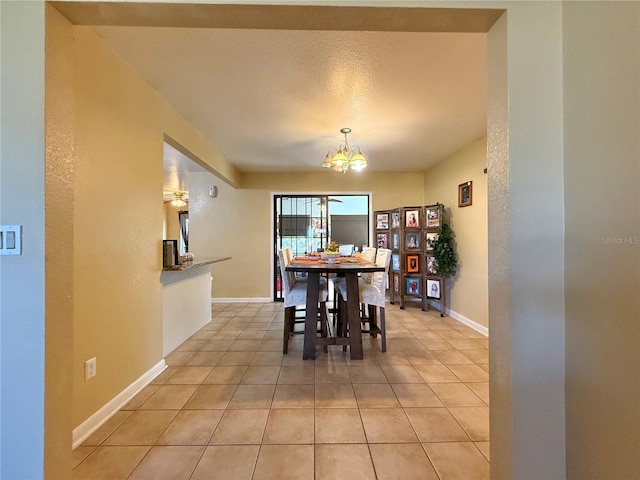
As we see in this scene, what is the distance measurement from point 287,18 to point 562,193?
121 cm

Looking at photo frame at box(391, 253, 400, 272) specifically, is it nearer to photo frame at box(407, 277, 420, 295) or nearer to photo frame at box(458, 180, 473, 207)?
photo frame at box(407, 277, 420, 295)

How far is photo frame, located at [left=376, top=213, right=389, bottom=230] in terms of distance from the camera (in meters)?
4.96

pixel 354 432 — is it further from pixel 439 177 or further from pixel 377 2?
pixel 439 177

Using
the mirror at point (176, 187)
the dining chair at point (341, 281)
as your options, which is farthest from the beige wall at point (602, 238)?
the mirror at point (176, 187)

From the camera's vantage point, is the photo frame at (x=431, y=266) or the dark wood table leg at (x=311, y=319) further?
the photo frame at (x=431, y=266)

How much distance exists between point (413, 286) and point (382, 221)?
126 centimetres

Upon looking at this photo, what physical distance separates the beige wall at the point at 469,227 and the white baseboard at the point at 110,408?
10.7 feet

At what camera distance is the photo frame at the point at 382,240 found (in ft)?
16.3

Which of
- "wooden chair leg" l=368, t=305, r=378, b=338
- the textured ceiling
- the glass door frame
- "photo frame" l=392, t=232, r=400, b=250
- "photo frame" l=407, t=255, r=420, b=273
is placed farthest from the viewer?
the glass door frame

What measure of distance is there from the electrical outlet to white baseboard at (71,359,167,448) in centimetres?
23

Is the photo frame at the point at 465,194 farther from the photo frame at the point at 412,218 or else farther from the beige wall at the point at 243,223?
the beige wall at the point at 243,223

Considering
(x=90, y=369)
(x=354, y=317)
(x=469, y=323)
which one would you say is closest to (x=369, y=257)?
(x=354, y=317)

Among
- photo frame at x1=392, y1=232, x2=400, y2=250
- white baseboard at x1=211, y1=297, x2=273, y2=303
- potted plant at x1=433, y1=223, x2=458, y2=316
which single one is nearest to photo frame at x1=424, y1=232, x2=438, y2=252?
potted plant at x1=433, y1=223, x2=458, y2=316

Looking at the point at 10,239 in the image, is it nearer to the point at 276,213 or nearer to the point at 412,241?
the point at 276,213
